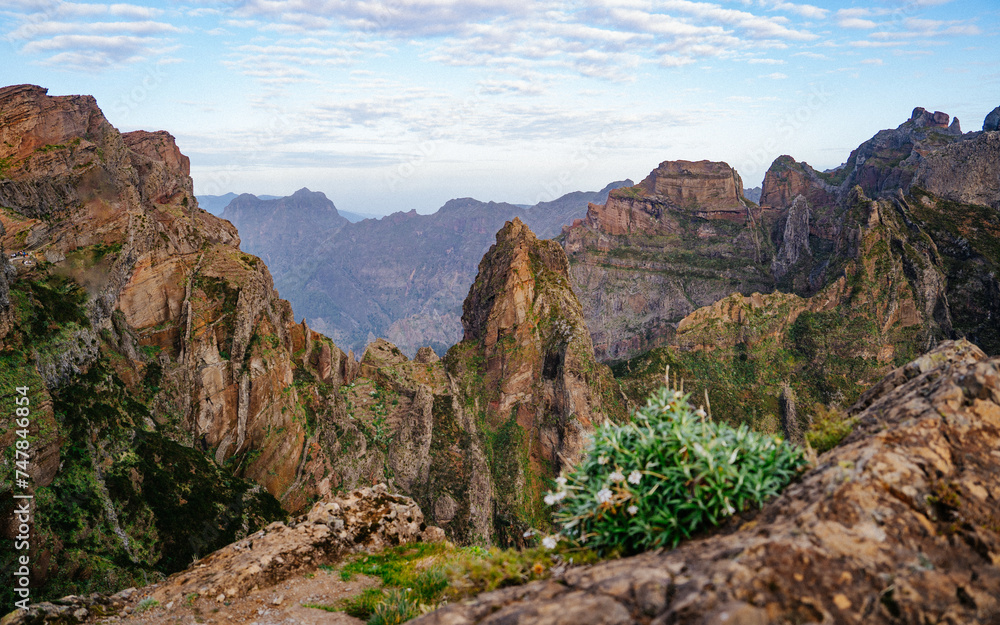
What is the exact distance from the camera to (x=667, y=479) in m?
6.60

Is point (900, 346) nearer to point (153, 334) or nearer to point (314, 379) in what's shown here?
point (314, 379)

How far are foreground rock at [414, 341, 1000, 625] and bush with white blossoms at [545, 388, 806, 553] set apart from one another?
0.34 metres

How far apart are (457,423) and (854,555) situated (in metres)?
74.5

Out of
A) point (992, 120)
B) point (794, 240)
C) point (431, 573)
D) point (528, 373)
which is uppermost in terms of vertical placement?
point (992, 120)

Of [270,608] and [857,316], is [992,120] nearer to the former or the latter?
[857,316]

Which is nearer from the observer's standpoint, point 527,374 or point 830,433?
point 830,433

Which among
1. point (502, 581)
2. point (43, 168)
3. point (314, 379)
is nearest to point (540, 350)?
point (314, 379)

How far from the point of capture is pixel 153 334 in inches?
1843

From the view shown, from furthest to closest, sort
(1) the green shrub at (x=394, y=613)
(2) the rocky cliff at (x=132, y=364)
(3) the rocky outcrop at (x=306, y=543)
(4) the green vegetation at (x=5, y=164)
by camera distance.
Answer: (4) the green vegetation at (x=5, y=164), (2) the rocky cliff at (x=132, y=364), (3) the rocky outcrop at (x=306, y=543), (1) the green shrub at (x=394, y=613)

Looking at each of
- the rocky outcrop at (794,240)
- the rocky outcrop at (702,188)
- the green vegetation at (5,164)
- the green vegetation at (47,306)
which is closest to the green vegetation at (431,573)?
the green vegetation at (47,306)

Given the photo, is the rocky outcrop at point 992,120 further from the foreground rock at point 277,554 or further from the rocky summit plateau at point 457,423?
the foreground rock at point 277,554

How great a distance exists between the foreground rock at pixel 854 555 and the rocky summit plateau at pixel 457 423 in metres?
0.03

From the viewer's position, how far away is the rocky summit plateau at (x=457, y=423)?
18.8 feet

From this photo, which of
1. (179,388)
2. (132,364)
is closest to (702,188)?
(179,388)
